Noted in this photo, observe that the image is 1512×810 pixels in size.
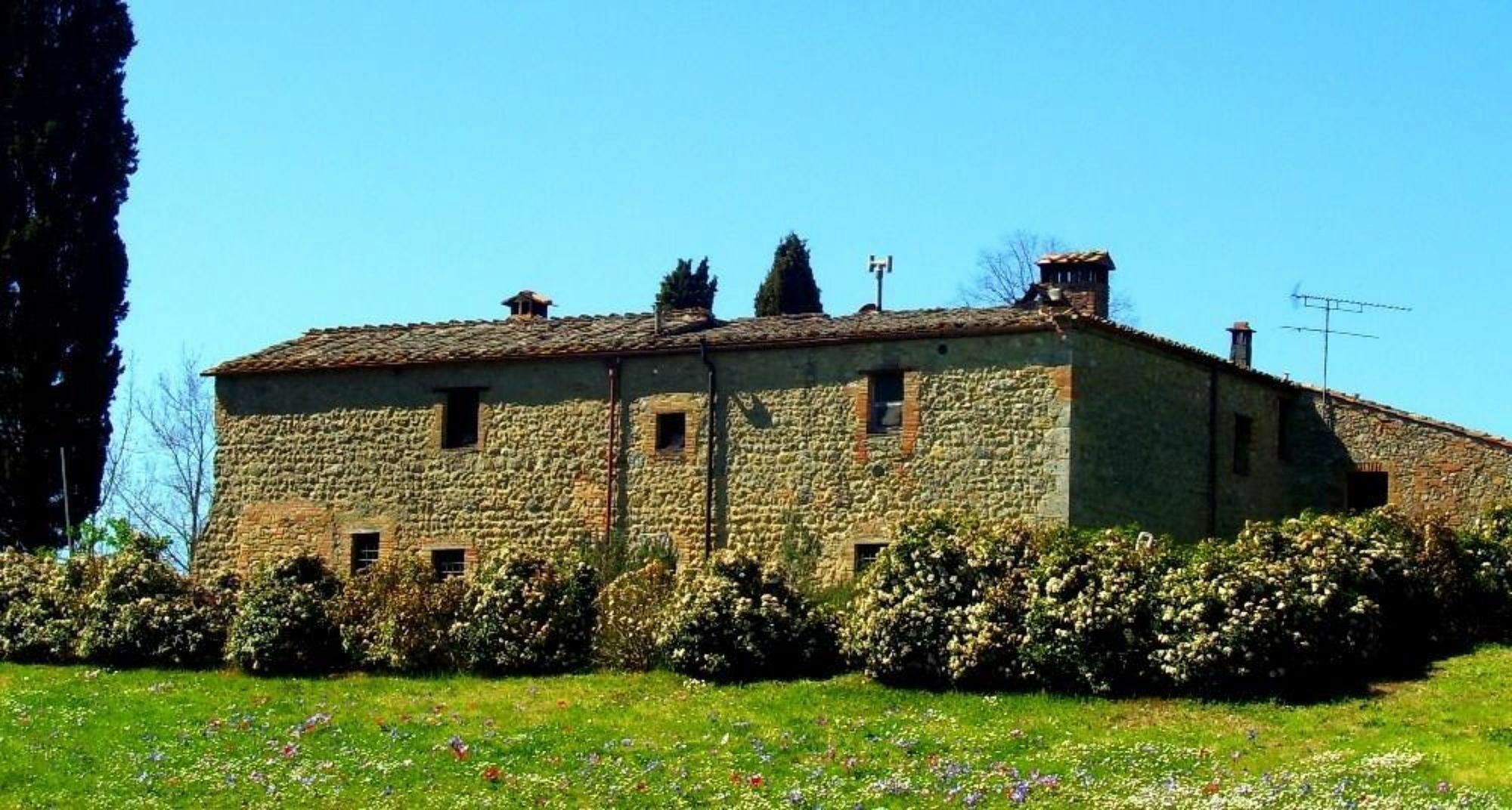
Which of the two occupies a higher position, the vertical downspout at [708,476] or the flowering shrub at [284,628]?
the vertical downspout at [708,476]

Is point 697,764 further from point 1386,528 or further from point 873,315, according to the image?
point 873,315

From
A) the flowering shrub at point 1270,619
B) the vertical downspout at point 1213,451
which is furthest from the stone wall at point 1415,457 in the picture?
the flowering shrub at point 1270,619

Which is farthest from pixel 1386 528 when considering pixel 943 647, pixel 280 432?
pixel 280 432

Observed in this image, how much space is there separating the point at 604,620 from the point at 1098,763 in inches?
367

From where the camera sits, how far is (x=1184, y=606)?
2406cm

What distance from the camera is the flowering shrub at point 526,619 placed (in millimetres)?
28625

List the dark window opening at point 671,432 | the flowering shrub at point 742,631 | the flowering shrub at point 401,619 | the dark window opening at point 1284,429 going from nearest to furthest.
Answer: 1. the flowering shrub at point 742,631
2. the flowering shrub at point 401,619
3. the dark window opening at point 671,432
4. the dark window opening at point 1284,429

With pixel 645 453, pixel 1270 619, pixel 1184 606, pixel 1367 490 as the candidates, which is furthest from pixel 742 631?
pixel 1367 490

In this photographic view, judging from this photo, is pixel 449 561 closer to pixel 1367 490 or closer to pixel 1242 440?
pixel 1242 440

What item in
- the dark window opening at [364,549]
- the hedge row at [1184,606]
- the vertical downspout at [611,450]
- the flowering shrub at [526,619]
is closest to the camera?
the hedge row at [1184,606]

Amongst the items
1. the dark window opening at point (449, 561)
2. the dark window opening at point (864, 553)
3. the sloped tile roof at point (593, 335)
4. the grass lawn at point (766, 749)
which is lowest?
the grass lawn at point (766, 749)

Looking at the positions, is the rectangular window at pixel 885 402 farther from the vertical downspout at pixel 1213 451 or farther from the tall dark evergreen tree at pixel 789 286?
the tall dark evergreen tree at pixel 789 286

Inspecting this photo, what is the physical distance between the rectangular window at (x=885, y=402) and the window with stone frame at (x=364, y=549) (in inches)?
368

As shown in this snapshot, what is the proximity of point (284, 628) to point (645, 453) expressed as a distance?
7.08 meters
